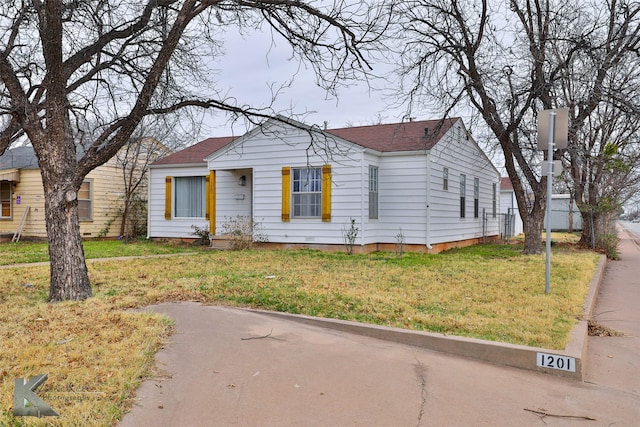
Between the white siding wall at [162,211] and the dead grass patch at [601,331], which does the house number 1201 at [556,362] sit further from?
the white siding wall at [162,211]

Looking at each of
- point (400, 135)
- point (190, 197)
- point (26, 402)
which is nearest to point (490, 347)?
point (26, 402)

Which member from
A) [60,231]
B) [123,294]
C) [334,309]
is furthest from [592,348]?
[60,231]

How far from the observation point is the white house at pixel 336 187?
14.2 m

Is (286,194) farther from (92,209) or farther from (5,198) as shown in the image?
(5,198)

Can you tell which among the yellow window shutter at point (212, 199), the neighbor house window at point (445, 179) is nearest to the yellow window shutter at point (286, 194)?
the yellow window shutter at point (212, 199)

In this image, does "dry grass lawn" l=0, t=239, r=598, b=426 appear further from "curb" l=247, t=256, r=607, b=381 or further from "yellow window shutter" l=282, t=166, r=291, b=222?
"yellow window shutter" l=282, t=166, r=291, b=222

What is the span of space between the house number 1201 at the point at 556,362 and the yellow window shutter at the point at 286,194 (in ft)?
35.3

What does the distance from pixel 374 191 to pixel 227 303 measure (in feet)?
27.7

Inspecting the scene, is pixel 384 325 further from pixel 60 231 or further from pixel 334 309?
pixel 60 231

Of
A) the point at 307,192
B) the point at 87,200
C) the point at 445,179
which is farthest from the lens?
the point at 87,200

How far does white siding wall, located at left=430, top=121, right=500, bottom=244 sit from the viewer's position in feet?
49.1

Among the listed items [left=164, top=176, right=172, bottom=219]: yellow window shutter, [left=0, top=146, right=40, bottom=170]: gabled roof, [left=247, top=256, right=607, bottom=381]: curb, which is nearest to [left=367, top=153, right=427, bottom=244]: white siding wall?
[left=164, top=176, right=172, bottom=219]: yellow window shutter

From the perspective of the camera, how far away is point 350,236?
543 inches

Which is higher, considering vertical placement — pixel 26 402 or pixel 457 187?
pixel 457 187
